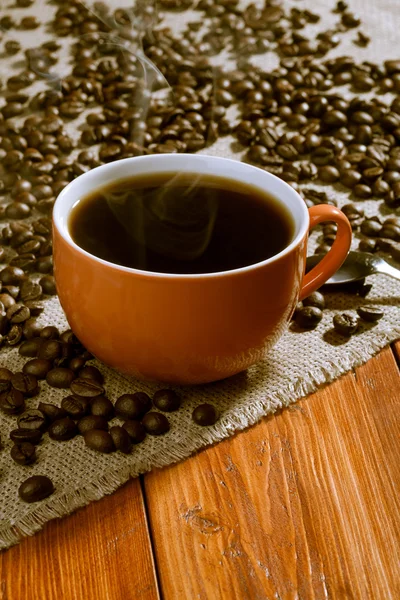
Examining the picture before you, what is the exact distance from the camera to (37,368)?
954mm

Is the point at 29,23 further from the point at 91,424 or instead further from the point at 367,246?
the point at 91,424

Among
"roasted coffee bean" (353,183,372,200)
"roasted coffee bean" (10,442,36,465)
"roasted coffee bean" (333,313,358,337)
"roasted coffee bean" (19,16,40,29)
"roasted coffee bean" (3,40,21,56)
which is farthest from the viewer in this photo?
"roasted coffee bean" (19,16,40,29)

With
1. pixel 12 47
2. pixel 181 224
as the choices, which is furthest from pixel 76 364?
pixel 12 47

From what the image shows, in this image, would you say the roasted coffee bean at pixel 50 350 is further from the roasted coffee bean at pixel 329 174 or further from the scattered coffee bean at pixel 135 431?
the roasted coffee bean at pixel 329 174

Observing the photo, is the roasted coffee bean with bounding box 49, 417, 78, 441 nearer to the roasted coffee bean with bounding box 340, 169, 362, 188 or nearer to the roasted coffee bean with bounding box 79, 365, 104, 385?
the roasted coffee bean with bounding box 79, 365, 104, 385

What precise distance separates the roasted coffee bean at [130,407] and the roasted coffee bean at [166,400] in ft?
0.05

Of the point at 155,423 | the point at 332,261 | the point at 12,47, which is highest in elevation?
the point at 332,261

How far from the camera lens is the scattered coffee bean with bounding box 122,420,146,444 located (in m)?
0.87

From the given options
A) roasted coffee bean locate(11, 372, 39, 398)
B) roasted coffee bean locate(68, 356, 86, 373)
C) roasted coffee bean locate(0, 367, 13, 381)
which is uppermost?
roasted coffee bean locate(68, 356, 86, 373)

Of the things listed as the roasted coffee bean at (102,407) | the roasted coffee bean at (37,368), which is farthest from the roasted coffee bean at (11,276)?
the roasted coffee bean at (102,407)

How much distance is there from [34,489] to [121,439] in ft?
0.37

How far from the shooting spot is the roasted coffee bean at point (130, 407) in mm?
889

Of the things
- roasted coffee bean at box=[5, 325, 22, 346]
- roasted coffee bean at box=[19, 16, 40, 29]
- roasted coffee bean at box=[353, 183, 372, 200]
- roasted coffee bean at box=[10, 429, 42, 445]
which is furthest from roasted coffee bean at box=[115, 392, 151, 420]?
roasted coffee bean at box=[19, 16, 40, 29]

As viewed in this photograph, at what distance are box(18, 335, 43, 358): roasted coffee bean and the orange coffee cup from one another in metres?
0.13
